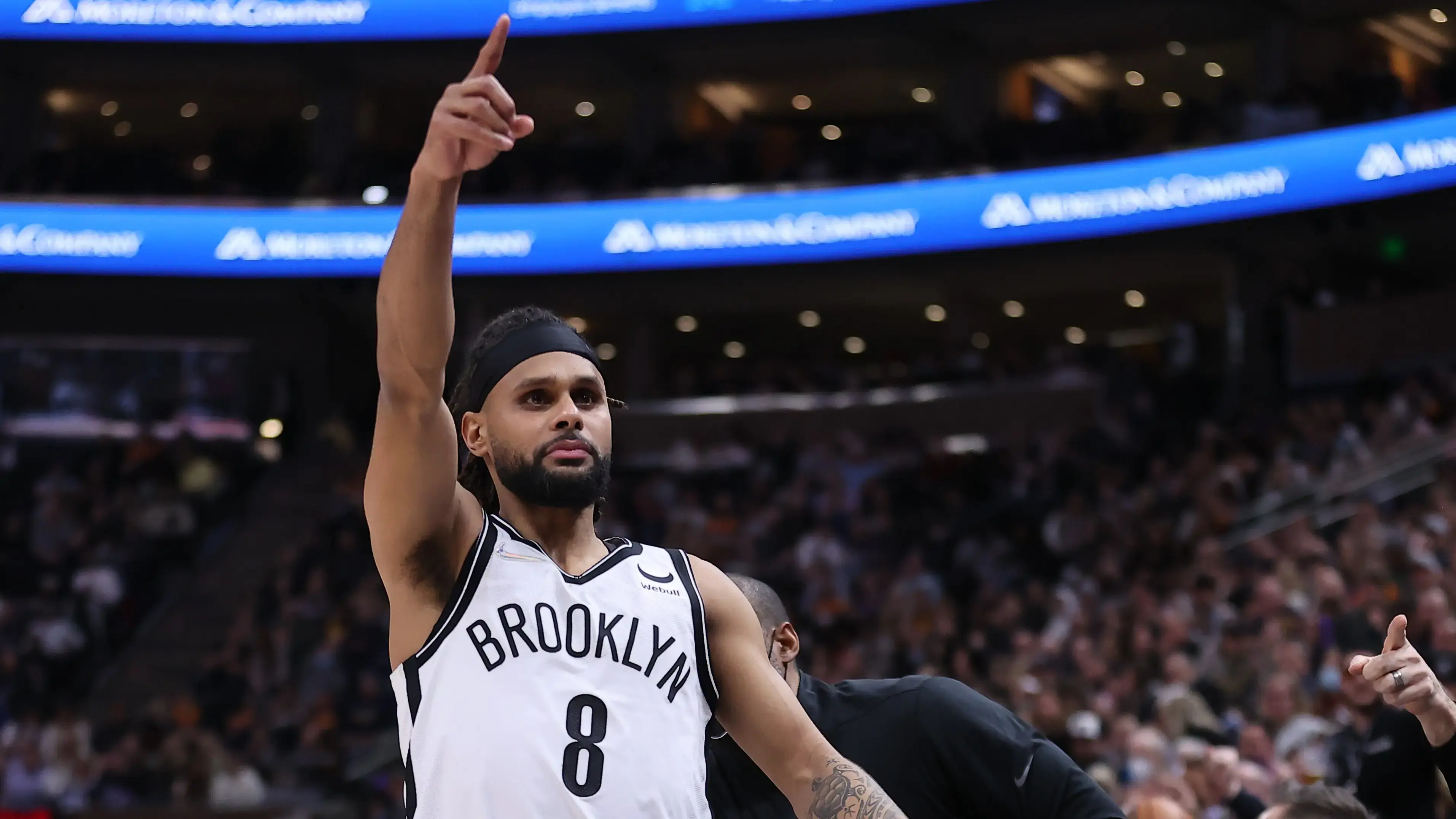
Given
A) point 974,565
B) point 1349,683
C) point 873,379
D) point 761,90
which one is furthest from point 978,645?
point 761,90

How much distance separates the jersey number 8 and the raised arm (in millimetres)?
301

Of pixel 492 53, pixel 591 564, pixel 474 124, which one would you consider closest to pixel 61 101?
pixel 591 564

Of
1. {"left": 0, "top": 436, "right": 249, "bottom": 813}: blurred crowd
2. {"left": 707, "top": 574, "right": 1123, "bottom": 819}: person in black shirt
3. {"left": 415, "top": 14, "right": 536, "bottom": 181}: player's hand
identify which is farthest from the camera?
{"left": 0, "top": 436, "right": 249, "bottom": 813}: blurred crowd

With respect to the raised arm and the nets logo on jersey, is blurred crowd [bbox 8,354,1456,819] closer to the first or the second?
the nets logo on jersey

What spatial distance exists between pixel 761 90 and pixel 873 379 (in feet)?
15.1

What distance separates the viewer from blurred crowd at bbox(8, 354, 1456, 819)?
29.2ft

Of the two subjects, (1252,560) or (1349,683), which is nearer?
(1349,683)

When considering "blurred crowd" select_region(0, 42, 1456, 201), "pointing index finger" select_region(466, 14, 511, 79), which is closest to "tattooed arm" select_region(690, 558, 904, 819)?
"pointing index finger" select_region(466, 14, 511, 79)

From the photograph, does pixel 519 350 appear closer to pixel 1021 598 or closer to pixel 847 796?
pixel 847 796

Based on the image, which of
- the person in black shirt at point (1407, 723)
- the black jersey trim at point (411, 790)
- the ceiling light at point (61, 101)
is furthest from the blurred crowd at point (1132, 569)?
the ceiling light at point (61, 101)

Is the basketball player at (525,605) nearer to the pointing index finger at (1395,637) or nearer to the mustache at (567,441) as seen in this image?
the mustache at (567,441)

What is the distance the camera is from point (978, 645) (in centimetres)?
1162

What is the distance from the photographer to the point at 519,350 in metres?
3.12

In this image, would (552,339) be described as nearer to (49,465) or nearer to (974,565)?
(974,565)
